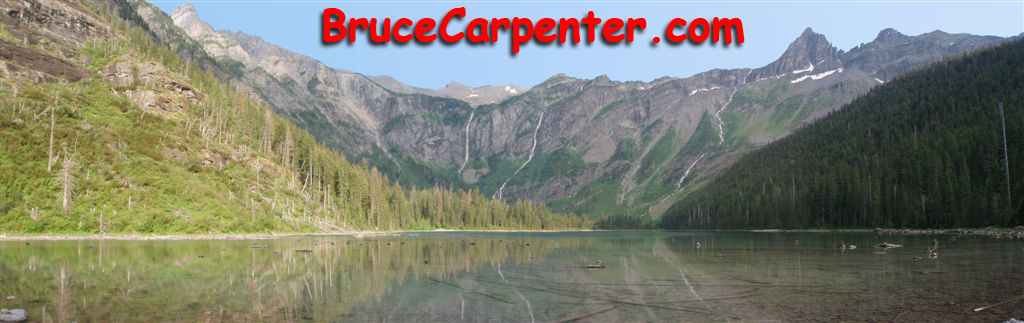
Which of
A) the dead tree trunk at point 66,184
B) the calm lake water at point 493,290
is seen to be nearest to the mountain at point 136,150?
the dead tree trunk at point 66,184

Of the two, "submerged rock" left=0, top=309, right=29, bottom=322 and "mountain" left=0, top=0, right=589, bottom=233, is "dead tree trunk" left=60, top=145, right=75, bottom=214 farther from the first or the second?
"submerged rock" left=0, top=309, right=29, bottom=322

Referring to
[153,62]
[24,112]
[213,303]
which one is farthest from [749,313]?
[153,62]

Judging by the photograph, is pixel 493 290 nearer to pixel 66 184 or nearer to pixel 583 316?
pixel 583 316

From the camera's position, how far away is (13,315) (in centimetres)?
2041

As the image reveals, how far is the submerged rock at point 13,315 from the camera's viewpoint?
65.8 ft

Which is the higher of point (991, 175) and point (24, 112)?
point (24, 112)

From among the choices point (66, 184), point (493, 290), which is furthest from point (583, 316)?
point (66, 184)

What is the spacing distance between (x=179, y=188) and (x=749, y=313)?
337 feet

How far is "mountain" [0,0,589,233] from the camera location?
87.6 m

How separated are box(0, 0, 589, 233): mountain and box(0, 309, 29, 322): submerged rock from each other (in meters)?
76.2

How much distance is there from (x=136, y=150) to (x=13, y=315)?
323 feet

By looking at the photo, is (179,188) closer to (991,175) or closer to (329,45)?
(329,45)

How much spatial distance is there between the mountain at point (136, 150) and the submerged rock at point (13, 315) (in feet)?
250

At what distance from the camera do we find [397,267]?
154 feet
